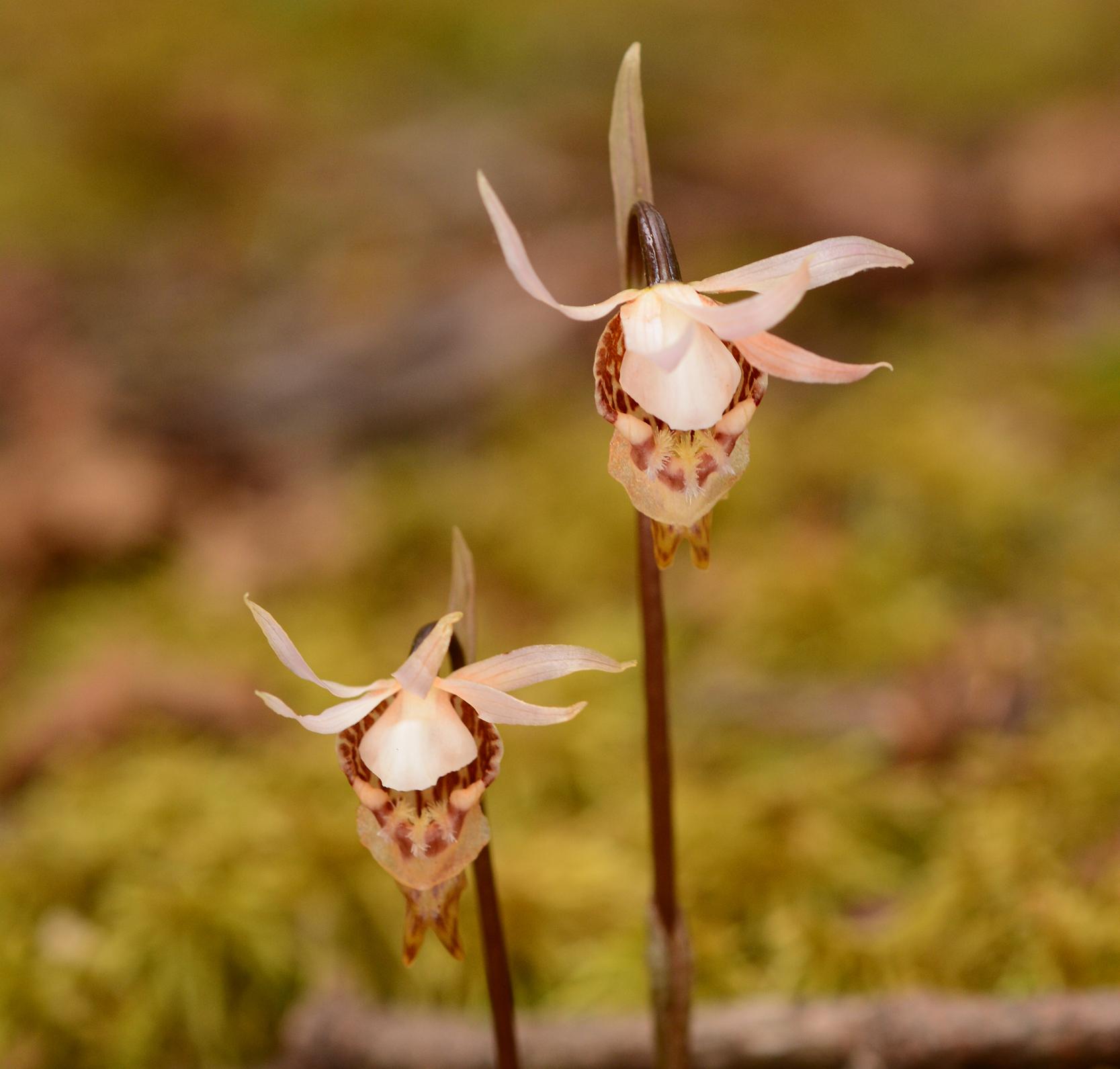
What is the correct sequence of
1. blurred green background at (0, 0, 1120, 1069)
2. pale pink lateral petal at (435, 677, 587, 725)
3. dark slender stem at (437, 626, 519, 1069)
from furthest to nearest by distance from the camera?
blurred green background at (0, 0, 1120, 1069)
dark slender stem at (437, 626, 519, 1069)
pale pink lateral petal at (435, 677, 587, 725)

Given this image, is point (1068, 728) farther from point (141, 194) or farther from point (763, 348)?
point (141, 194)

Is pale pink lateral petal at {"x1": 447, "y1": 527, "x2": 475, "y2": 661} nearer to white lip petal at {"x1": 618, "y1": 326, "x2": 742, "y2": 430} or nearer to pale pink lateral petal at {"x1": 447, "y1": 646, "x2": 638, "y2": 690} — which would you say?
pale pink lateral petal at {"x1": 447, "y1": 646, "x2": 638, "y2": 690}

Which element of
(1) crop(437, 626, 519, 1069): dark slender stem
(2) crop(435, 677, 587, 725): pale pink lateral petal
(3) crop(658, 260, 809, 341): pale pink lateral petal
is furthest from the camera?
(1) crop(437, 626, 519, 1069): dark slender stem

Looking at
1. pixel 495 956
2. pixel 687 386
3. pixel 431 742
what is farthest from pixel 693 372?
pixel 495 956

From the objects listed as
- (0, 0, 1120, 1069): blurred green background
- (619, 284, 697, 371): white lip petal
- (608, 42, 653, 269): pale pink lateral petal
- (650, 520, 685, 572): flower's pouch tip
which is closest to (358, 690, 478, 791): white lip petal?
(650, 520, 685, 572): flower's pouch tip

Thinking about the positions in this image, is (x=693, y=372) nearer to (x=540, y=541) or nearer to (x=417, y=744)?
(x=417, y=744)

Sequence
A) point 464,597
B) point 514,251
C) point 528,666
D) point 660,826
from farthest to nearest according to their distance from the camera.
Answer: point 660,826 → point 464,597 → point 528,666 → point 514,251
